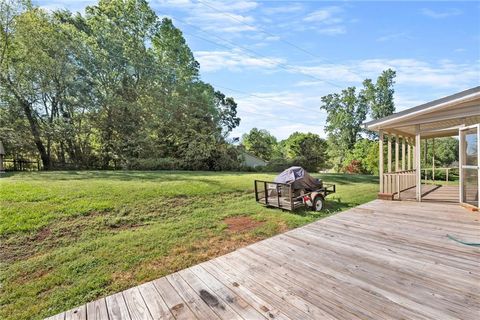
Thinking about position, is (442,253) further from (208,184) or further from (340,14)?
(340,14)

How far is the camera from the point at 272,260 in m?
3.20

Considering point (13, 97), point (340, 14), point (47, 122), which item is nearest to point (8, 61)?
point (13, 97)

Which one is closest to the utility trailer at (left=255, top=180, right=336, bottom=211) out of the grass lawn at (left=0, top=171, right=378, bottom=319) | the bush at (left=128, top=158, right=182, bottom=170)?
the grass lawn at (left=0, top=171, right=378, bottom=319)

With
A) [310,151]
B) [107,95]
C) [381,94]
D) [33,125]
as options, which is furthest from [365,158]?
[33,125]

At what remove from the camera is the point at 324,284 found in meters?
2.52

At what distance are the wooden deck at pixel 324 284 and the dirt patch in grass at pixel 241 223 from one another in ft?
4.42

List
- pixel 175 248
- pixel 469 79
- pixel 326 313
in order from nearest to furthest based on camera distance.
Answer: pixel 326 313, pixel 175 248, pixel 469 79

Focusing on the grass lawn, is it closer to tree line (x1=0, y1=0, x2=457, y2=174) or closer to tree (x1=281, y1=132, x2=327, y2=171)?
tree line (x1=0, y1=0, x2=457, y2=174)

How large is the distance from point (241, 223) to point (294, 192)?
221 centimetres

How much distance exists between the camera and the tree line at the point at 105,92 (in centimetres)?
1353

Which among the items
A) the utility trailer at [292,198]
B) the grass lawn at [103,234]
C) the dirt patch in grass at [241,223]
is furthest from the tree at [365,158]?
the dirt patch in grass at [241,223]

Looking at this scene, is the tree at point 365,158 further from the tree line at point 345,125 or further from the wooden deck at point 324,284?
the wooden deck at point 324,284

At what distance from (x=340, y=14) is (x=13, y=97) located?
18.3 metres

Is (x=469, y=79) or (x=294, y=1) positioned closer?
(x=294, y=1)
